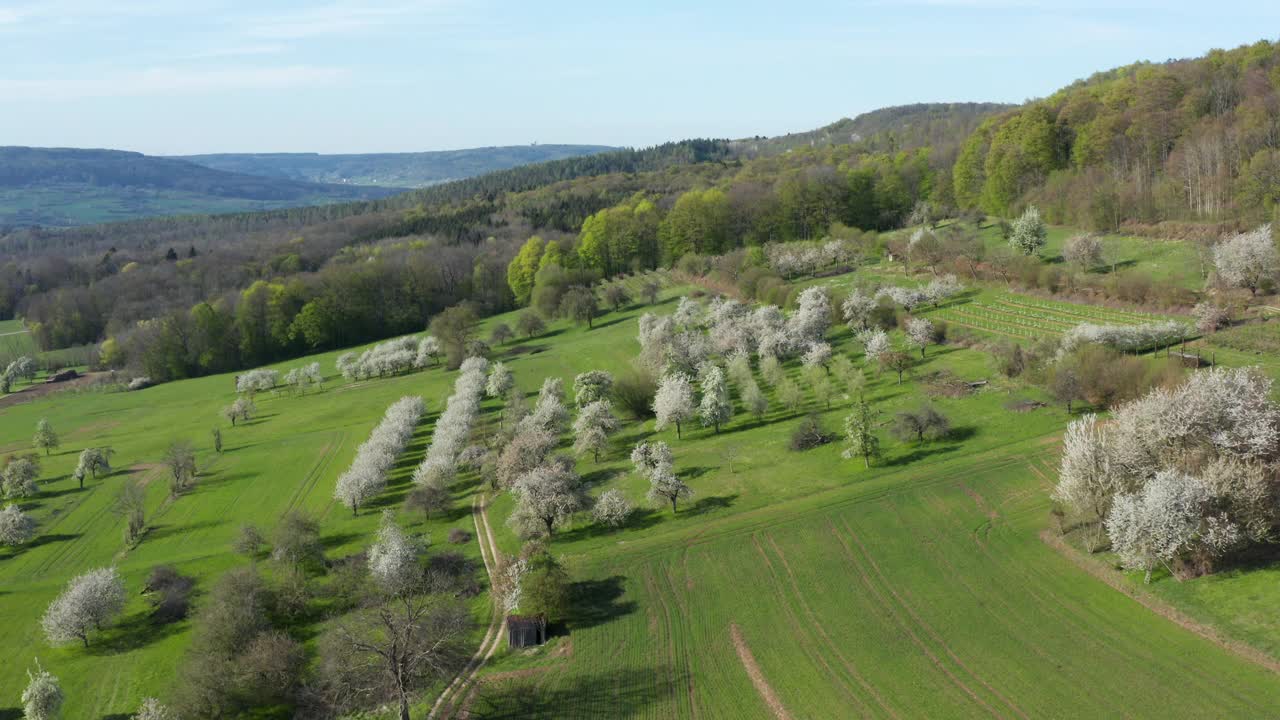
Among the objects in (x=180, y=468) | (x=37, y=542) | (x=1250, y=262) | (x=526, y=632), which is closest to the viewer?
(x=526, y=632)

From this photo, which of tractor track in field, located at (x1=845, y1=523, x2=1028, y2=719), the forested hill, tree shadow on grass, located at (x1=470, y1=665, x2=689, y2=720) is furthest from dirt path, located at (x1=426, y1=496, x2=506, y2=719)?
the forested hill

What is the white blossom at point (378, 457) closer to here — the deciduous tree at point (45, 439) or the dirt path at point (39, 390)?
the deciduous tree at point (45, 439)

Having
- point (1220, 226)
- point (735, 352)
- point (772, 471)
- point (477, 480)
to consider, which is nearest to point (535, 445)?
point (477, 480)

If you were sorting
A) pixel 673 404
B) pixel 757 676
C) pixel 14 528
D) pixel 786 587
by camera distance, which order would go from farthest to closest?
pixel 673 404
pixel 14 528
pixel 786 587
pixel 757 676

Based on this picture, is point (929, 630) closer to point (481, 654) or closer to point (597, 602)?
point (597, 602)

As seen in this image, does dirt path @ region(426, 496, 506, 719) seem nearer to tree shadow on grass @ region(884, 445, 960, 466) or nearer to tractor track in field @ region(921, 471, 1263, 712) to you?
tractor track in field @ region(921, 471, 1263, 712)

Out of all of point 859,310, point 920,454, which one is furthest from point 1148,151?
point 920,454
